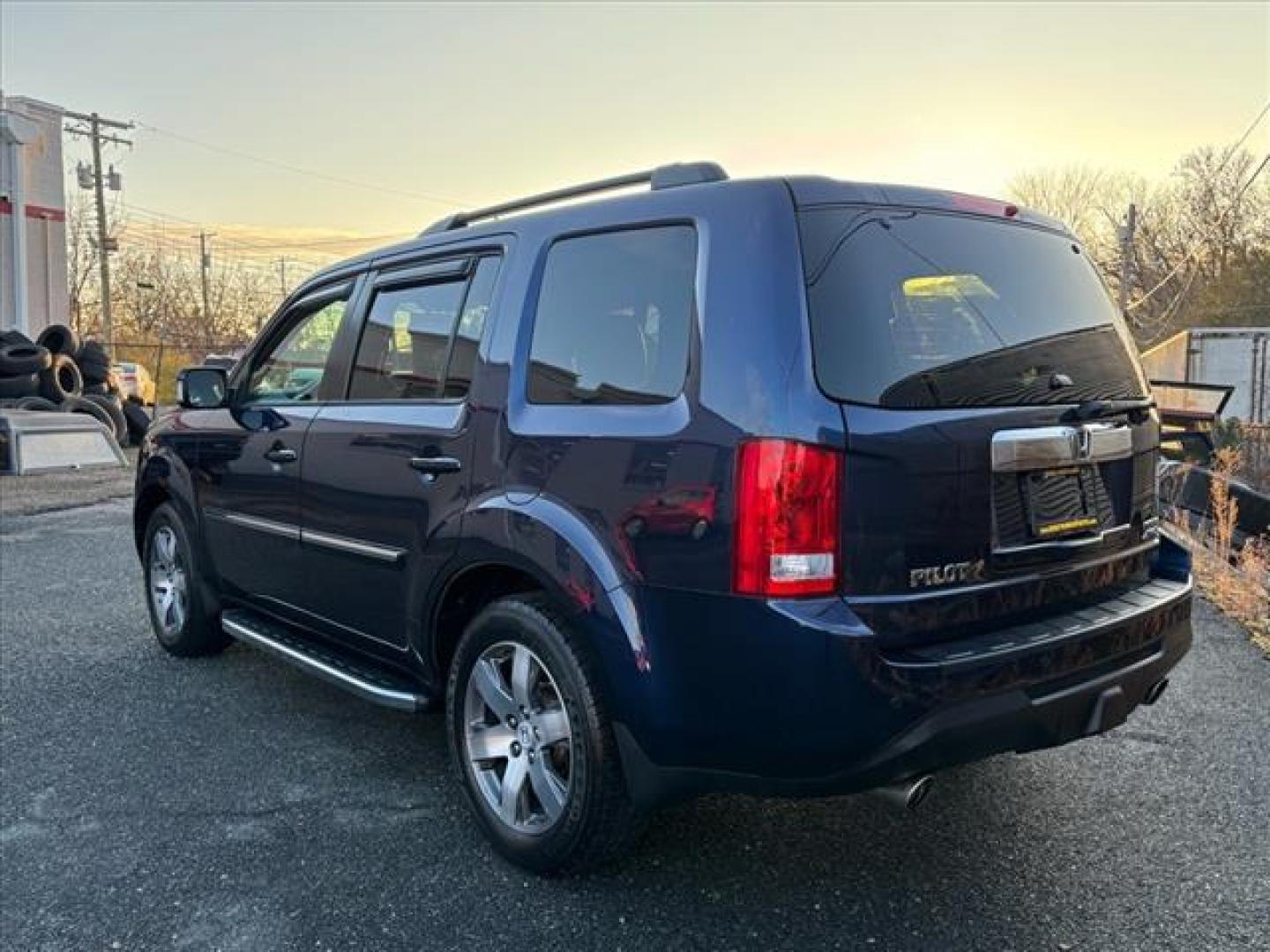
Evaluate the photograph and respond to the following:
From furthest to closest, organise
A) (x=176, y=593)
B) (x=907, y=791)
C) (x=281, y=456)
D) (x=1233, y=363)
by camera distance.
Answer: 1. (x=1233, y=363)
2. (x=176, y=593)
3. (x=281, y=456)
4. (x=907, y=791)

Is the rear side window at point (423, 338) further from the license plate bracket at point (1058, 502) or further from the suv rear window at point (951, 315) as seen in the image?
the license plate bracket at point (1058, 502)

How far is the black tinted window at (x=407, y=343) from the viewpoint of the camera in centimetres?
330

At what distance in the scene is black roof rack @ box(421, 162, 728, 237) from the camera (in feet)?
8.87

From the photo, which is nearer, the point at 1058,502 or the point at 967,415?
the point at 967,415

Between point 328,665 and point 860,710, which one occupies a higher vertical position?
point 860,710

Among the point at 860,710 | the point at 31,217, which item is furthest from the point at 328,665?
the point at 31,217

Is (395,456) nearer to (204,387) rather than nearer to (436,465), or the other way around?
(436,465)

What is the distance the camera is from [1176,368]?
20.3 m

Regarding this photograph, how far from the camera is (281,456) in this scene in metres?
3.90

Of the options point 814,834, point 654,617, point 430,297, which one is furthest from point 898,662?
point 430,297

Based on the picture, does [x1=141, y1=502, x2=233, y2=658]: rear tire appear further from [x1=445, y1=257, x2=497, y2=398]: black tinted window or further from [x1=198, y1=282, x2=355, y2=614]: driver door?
[x1=445, y1=257, x2=497, y2=398]: black tinted window

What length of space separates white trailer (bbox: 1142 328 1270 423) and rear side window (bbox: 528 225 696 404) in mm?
18438

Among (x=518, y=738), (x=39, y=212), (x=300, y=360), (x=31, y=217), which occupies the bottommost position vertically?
(x=518, y=738)

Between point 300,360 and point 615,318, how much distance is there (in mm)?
1953
